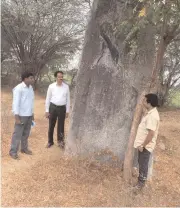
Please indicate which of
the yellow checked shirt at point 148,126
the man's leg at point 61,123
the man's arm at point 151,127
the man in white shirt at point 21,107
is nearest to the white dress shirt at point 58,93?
the man's leg at point 61,123

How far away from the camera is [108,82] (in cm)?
682

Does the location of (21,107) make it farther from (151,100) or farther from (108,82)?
(151,100)

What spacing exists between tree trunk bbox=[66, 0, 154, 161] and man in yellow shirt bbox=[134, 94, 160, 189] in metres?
0.93

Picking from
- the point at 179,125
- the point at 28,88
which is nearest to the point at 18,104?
the point at 28,88

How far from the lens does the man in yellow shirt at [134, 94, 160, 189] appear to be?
5559 mm

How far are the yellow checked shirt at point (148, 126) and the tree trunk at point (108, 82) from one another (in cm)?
111

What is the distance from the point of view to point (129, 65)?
668 centimetres

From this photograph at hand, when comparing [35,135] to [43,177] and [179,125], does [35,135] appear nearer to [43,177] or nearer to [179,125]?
[43,177]

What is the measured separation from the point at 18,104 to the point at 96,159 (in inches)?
64.3

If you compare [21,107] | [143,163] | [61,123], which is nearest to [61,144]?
[61,123]

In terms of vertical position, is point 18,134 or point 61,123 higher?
point 61,123

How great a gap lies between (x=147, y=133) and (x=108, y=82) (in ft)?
4.89

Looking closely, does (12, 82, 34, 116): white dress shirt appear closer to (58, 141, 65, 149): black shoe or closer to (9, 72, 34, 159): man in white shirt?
(9, 72, 34, 159): man in white shirt

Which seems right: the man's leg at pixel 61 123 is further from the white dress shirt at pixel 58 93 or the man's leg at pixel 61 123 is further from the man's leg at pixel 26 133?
the man's leg at pixel 26 133
